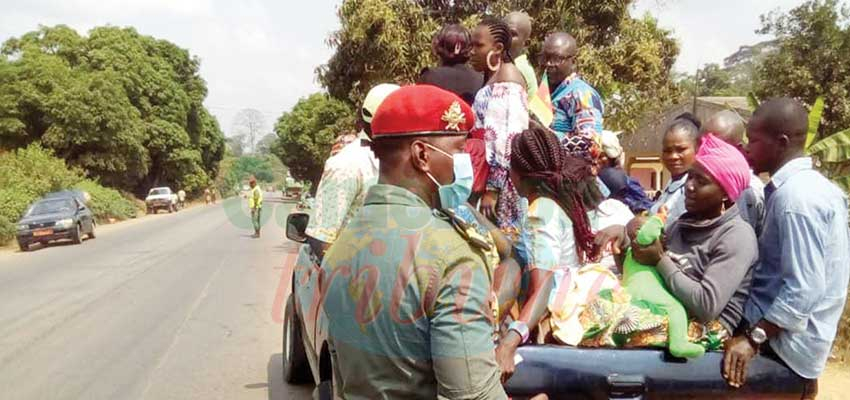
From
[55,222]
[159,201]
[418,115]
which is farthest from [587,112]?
[159,201]

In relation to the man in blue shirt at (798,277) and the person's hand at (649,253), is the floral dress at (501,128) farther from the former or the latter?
the man in blue shirt at (798,277)

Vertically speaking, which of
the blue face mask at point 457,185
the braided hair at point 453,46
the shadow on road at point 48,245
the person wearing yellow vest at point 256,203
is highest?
the braided hair at point 453,46

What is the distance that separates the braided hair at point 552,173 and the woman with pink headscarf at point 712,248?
0.29 m

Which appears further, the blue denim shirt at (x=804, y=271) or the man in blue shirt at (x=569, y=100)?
the man in blue shirt at (x=569, y=100)

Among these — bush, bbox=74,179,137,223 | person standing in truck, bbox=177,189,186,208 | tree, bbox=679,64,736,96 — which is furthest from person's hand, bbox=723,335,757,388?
tree, bbox=679,64,736,96

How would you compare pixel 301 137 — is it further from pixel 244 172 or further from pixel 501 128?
pixel 501 128

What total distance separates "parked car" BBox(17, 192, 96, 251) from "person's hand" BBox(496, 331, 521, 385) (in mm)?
18352

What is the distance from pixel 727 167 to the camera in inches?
101

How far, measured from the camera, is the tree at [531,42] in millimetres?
10094

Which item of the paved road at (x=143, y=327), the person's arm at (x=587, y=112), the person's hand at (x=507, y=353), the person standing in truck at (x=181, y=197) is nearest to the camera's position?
the person's hand at (x=507, y=353)

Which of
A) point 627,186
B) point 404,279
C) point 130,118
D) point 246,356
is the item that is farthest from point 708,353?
point 130,118

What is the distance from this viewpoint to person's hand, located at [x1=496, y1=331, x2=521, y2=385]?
2.29m

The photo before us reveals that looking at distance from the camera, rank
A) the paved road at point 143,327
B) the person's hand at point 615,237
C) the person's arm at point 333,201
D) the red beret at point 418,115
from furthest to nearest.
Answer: the paved road at point 143,327 → the person's arm at point 333,201 → the person's hand at point 615,237 → the red beret at point 418,115

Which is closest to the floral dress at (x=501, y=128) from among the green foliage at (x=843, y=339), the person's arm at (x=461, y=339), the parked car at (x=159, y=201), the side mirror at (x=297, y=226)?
the side mirror at (x=297, y=226)
